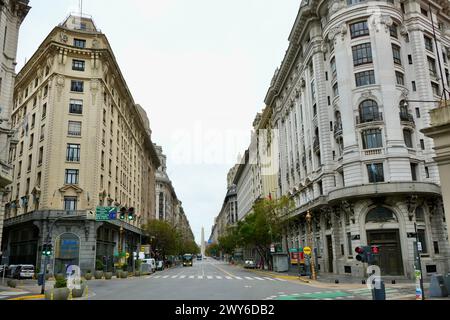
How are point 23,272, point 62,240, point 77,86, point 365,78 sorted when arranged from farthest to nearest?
point 77,86, point 62,240, point 365,78, point 23,272

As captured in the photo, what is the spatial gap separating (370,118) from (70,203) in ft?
122

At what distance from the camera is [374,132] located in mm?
42188

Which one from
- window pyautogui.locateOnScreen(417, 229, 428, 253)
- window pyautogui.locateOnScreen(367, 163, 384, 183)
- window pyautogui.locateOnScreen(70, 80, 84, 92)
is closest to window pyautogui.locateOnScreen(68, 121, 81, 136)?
window pyautogui.locateOnScreen(70, 80, 84, 92)

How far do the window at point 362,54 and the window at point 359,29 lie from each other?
127cm

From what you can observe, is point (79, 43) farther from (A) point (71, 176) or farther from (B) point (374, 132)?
(B) point (374, 132)

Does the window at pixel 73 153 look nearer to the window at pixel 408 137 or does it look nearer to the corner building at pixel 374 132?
the corner building at pixel 374 132

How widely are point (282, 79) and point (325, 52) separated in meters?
19.9

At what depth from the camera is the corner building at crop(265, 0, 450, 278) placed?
39906 mm

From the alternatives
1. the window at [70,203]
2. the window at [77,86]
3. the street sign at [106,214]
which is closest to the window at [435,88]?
the street sign at [106,214]

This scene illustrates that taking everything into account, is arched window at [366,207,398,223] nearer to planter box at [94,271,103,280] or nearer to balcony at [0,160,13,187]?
planter box at [94,271,103,280]

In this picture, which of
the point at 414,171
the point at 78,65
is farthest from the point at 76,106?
the point at 414,171

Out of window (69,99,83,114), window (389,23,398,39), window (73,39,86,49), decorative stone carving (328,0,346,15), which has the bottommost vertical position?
window (69,99,83,114)
